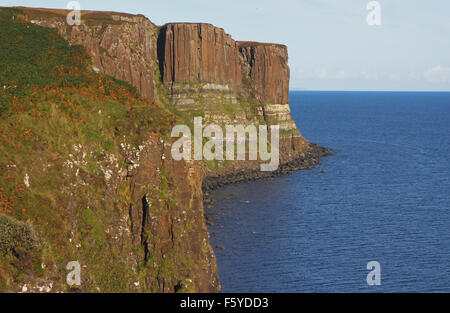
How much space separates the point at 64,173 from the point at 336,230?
47.7 metres

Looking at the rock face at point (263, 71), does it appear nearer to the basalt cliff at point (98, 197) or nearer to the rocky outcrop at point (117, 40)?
the rocky outcrop at point (117, 40)

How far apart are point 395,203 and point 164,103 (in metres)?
65.3

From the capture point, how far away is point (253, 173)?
12212cm

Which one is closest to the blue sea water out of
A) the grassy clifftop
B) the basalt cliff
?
Result: the basalt cliff

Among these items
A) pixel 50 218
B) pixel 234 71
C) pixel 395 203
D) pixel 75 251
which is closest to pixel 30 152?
pixel 50 218

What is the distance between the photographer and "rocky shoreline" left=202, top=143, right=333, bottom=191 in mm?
110350

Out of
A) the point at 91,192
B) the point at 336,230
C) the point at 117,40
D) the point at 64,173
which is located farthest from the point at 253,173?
the point at 64,173

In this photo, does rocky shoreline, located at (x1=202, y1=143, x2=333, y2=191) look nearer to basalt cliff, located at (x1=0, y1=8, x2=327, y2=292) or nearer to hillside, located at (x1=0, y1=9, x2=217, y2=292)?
basalt cliff, located at (x1=0, y1=8, x2=327, y2=292)

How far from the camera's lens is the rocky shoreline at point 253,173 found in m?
110

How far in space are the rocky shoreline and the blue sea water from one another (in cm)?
320

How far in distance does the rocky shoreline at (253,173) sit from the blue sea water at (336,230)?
320 cm

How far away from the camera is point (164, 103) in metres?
133

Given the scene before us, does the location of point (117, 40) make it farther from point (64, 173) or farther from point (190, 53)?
point (64, 173)

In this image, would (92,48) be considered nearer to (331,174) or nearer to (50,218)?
(50,218)
